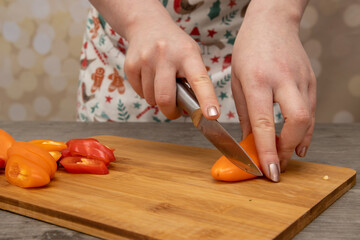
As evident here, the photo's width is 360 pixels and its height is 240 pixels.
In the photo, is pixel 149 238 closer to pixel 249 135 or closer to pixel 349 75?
pixel 249 135

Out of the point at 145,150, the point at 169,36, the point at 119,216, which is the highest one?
the point at 169,36

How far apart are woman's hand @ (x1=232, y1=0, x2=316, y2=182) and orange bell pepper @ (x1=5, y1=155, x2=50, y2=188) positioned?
0.44 metres

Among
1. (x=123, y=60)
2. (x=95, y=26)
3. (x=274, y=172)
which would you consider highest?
(x=95, y=26)

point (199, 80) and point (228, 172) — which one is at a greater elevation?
point (199, 80)

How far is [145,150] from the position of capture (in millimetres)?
1173

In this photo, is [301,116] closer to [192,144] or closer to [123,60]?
[192,144]

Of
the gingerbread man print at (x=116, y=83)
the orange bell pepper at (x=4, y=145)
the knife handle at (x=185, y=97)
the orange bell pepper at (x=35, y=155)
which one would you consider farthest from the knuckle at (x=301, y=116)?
the gingerbread man print at (x=116, y=83)

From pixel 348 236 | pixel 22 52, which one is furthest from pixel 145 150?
pixel 22 52

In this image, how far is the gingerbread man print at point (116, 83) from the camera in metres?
1.65

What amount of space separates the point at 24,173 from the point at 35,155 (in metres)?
0.04

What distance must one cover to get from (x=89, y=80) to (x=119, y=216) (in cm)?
109

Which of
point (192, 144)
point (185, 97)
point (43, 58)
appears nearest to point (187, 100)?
point (185, 97)

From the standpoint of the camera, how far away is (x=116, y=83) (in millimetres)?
1658

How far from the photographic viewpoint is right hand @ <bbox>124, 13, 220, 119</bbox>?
940 millimetres
